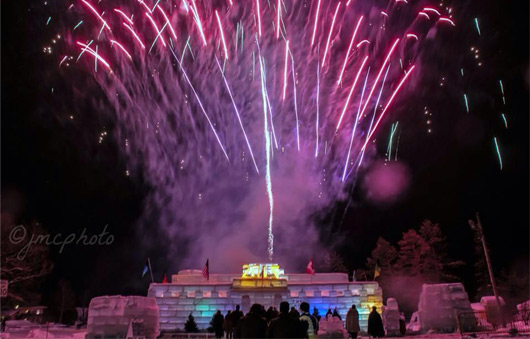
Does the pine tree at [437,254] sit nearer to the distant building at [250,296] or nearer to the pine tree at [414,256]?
the pine tree at [414,256]

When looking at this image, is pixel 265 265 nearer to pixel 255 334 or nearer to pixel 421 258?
pixel 421 258

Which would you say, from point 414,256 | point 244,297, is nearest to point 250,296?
point 244,297

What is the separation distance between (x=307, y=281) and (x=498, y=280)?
27720 mm

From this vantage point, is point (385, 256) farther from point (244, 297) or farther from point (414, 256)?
point (244, 297)

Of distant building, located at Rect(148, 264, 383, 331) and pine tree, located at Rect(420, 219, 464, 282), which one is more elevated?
pine tree, located at Rect(420, 219, 464, 282)

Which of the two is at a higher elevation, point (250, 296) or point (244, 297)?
point (250, 296)

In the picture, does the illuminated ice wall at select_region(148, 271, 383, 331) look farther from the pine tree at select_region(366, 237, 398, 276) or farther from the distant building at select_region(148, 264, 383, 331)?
the pine tree at select_region(366, 237, 398, 276)

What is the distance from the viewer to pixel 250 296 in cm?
4062

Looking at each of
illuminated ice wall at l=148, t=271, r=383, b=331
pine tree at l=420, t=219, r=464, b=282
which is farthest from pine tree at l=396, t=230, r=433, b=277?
illuminated ice wall at l=148, t=271, r=383, b=331

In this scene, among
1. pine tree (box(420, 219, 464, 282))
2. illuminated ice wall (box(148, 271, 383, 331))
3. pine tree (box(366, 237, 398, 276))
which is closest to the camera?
illuminated ice wall (box(148, 271, 383, 331))

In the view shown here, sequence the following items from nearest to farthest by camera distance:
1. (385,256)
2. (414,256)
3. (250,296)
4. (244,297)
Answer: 1. (244,297)
2. (250,296)
3. (414,256)
4. (385,256)

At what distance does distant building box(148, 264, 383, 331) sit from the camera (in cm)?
4025

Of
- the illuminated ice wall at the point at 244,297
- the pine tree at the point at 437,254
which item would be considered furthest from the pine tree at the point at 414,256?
the illuminated ice wall at the point at 244,297

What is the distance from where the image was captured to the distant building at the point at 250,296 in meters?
40.2
